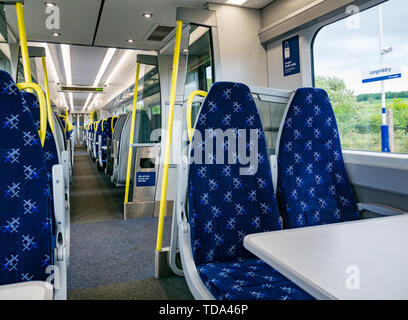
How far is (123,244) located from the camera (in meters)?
3.35

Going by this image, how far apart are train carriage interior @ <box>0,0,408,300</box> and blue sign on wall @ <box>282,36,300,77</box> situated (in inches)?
0.7

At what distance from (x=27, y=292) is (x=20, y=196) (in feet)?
1.64

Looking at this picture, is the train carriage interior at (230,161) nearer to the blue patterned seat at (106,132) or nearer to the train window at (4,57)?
the train window at (4,57)

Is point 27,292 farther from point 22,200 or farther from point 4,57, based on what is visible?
point 4,57

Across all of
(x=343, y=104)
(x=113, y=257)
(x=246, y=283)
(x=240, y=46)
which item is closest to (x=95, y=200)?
(x=113, y=257)

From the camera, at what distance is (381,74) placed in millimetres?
2395

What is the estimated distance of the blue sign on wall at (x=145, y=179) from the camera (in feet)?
14.9

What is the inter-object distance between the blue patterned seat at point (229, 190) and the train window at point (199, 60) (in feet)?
5.87

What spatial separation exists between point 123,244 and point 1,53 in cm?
217

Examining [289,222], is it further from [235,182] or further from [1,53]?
[1,53]

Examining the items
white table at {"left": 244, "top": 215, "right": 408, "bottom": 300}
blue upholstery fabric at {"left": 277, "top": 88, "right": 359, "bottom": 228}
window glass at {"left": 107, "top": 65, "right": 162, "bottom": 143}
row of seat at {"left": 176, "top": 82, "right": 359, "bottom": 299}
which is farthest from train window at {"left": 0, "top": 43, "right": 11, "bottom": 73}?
white table at {"left": 244, "top": 215, "right": 408, "bottom": 300}

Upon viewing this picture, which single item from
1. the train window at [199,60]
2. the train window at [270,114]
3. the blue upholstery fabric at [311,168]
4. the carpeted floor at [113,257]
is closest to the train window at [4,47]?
the train window at [199,60]

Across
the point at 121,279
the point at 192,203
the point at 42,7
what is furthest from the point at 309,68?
the point at 42,7
